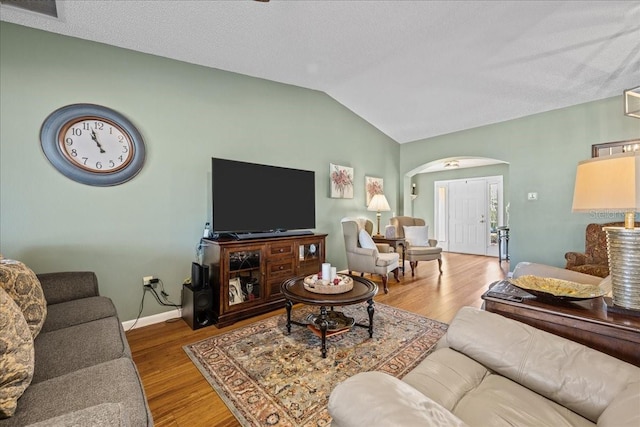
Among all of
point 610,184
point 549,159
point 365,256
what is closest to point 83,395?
point 610,184

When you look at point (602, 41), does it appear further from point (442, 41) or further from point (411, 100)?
point (411, 100)

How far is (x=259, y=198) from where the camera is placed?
3.04m

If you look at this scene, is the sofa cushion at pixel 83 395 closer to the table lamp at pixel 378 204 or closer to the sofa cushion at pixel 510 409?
the sofa cushion at pixel 510 409

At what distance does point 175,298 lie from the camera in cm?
279

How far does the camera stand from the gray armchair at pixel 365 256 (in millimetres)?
3615

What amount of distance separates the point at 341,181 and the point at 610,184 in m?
3.36

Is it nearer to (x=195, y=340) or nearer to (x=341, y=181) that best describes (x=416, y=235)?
(x=341, y=181)

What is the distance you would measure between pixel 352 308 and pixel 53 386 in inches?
94.5

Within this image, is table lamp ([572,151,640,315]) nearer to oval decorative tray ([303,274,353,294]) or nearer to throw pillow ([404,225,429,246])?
oval decorative tray ([303,274,353,294])

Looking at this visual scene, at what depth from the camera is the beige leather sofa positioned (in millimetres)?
737

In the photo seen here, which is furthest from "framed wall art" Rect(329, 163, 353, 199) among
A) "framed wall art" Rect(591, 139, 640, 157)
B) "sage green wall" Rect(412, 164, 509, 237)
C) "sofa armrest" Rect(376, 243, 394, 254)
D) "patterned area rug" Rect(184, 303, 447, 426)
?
"sage green wall" Rect(412, 164, 509, 237)

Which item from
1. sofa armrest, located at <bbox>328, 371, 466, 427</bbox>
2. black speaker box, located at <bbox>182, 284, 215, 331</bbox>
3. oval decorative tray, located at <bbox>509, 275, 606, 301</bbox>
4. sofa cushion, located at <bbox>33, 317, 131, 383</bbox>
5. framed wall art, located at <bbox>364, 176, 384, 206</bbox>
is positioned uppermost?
framed wall art, located at <bbox>364, 176, 384, 206</bbox>

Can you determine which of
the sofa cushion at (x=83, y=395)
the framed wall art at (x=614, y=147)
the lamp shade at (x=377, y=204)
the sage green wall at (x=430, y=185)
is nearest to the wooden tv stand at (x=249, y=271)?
the sofa cushion at (x=83, y=395)

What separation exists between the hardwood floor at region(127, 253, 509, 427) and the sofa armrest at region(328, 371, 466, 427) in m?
1.01
